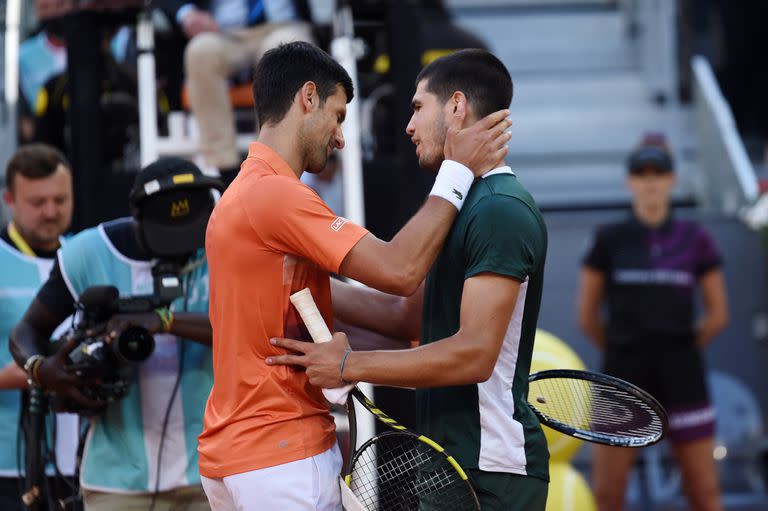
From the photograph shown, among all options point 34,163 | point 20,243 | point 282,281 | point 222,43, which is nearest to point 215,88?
point 222,43

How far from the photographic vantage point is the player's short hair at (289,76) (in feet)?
9.93

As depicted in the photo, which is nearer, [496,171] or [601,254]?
[496,171]

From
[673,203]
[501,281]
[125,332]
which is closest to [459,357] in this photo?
[501,281]

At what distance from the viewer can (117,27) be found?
5.62 meters

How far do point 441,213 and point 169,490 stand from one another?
1.45 metres

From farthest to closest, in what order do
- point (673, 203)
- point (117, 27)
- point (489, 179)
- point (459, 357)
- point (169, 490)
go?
point (673, 203) < point (117, 27) < point (169, 490) < point (489, 179) < point (459, 357)

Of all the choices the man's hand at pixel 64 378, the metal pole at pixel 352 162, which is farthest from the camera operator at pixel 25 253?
the metal pole at pixel 352 162

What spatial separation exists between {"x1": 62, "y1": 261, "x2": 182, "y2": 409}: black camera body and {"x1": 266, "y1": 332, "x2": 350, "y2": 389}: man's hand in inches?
30.3

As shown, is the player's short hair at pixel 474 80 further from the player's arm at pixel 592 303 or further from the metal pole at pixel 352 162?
the player's arm at pixel 592 303

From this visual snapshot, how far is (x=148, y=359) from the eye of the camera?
3.74 meters

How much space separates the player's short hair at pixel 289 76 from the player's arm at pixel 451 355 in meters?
0.65

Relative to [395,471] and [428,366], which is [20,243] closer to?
[395,471]

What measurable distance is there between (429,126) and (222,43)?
287 centimetres

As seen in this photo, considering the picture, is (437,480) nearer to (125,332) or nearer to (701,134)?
(125,332)
